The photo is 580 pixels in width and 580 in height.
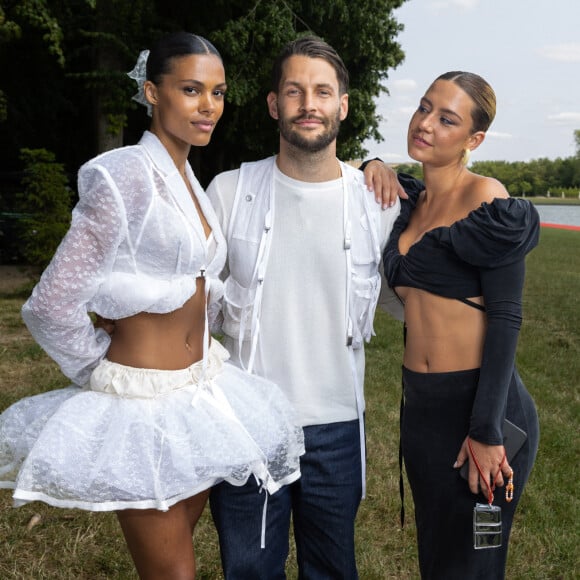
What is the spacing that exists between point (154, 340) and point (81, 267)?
0.35m

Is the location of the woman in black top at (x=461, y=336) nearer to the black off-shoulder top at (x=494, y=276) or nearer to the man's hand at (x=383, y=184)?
the black off-shoulder top at (x=494, y=276)

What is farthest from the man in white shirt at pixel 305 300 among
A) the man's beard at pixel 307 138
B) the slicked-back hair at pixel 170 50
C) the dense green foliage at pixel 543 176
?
the dense green foliage at pixel 543 176

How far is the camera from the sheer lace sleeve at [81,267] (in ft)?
7.10

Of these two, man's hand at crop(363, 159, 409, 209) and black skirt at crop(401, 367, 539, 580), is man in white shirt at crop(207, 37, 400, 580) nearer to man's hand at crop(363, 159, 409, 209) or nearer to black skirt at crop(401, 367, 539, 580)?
man's hand at crop(363, 159, 409, 209)

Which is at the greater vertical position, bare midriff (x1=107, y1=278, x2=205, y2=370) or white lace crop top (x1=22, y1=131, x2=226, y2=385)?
white lace crop top (x1=22, y1=131, x2=226, y2=385)

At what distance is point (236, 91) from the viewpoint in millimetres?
13805

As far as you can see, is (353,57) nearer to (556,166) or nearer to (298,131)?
(298,131)

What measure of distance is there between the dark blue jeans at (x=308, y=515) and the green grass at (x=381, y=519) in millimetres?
1072

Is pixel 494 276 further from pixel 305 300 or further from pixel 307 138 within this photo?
pixel 307 138

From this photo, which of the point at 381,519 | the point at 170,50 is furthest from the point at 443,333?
the point at 381,519

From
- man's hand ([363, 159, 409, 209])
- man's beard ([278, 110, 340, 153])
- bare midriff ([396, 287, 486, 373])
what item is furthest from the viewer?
man's hand ([363, 159, 409, 209])

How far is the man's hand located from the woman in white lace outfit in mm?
765

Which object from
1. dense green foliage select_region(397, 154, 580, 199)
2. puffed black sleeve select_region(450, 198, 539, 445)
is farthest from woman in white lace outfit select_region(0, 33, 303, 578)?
dense green foliage select_region(397, 154, 580, 199)

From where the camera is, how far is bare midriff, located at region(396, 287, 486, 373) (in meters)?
2.45
